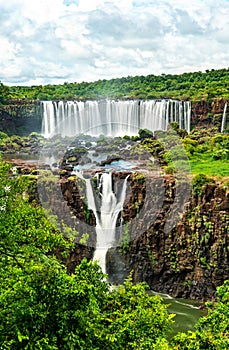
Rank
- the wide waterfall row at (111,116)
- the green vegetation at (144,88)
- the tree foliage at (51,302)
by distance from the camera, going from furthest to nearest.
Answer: the green vegetation at (144,88)
the wide waterfall row at (111,116)
the tree foliage at (51,302)

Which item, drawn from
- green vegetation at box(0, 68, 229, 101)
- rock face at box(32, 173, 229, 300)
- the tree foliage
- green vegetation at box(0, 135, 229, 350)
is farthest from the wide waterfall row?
the tree foliage

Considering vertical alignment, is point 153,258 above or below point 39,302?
below

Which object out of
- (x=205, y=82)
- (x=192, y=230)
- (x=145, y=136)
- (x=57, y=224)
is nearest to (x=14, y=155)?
(x=145, y=136)

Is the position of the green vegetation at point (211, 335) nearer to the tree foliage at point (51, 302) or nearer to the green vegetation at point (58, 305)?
the green vegetation at point (58, 305)

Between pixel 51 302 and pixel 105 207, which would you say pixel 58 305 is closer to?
pixel 51 302

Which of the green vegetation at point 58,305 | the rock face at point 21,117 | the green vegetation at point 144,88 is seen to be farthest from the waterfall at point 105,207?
the rock face at point 21,117

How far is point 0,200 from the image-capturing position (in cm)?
861

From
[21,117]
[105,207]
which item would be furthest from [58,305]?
[21,117]

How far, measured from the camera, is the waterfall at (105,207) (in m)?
22.3

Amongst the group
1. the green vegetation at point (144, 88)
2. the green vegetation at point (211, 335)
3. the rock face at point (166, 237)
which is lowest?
the rock face at point (166, 237)

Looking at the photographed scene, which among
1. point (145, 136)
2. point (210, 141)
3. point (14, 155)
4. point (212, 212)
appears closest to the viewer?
point (212, 212)

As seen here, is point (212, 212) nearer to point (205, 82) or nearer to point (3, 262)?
point (3, 262)

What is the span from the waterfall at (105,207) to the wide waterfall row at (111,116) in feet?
62.7

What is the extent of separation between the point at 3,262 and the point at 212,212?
12.9 meters
